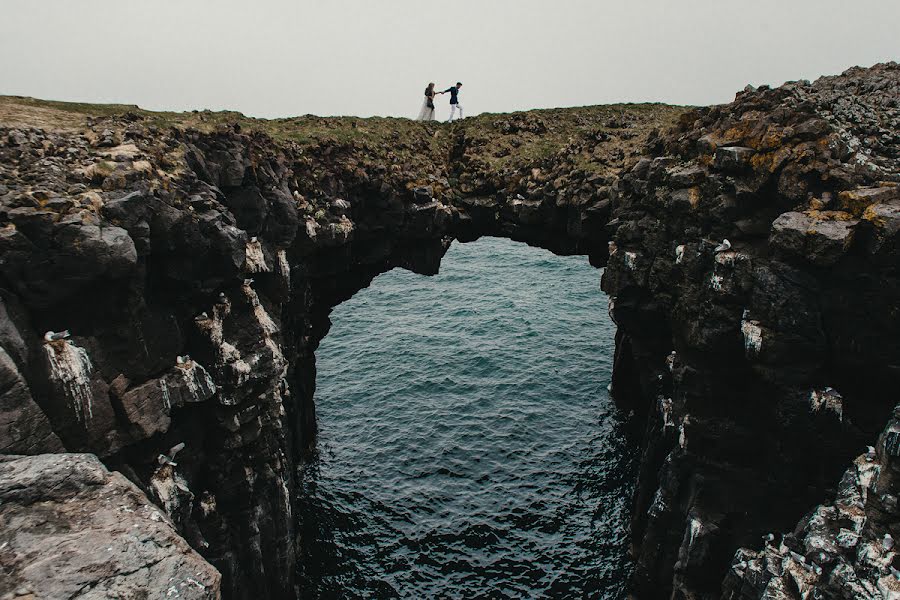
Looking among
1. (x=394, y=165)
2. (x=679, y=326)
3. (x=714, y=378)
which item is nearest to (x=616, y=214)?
(x=679, y=326)

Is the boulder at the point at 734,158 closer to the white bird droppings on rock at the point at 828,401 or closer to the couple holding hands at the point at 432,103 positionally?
the white bird droppings on rock at the point at 828,401

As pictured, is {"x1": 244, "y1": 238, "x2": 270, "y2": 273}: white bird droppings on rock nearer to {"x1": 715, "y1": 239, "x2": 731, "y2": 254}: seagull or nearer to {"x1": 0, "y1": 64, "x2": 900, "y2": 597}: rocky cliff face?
{"x1": 0, "y1": 64, "x2": 900, "y2": 597}: rocky cliff face

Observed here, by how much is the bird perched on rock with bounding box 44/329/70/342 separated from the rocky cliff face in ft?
1.32

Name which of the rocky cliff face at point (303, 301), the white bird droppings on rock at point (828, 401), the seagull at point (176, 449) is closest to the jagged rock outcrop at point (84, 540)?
the rocky cliff face at point (303, 301)

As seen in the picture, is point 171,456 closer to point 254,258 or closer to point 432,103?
point 254,258

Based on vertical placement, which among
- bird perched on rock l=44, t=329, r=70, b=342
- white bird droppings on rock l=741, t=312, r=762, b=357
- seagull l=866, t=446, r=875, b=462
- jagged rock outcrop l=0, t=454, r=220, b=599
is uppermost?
bird perched on rock l=44, t=329, r=70, b=342

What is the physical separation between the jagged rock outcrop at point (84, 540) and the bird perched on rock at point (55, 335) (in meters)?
5.52

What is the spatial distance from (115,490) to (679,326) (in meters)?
24.7

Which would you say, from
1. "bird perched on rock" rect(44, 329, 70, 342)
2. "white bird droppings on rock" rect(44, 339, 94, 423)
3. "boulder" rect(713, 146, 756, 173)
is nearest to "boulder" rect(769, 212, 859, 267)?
"boulder" rect(713, 146, 756, 173)

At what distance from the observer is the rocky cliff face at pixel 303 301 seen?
1948 cm

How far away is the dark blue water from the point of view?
107ft

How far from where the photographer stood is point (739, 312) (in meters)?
25.0

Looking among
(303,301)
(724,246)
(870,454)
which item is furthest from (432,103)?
(870,454)

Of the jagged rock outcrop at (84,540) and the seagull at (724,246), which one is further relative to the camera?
the seagull at (724,246)
